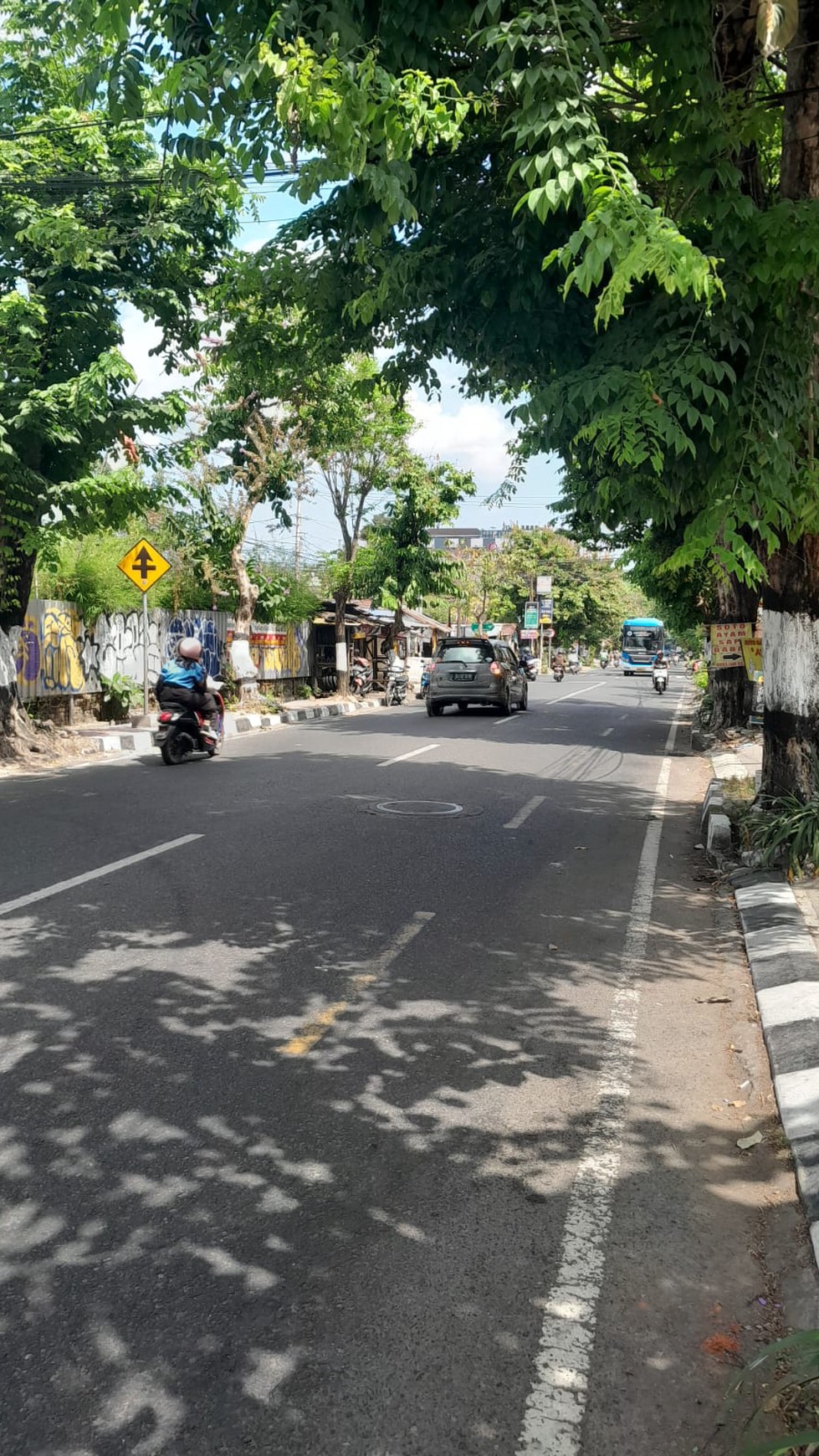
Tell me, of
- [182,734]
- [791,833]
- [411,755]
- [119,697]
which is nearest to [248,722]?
[119,697]

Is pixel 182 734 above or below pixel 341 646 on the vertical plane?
below

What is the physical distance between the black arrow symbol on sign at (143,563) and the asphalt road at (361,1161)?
11033 mm

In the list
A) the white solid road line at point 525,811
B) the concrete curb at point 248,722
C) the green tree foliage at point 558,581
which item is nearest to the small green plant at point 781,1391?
the white solid road line at point 525,811

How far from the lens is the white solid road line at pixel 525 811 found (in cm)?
1050

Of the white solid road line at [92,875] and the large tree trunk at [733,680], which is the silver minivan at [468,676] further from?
the white solid road line at [92,875]

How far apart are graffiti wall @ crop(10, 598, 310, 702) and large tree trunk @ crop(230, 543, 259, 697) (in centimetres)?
109

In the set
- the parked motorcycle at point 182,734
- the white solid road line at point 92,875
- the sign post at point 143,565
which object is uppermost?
the sign post at point 143,565

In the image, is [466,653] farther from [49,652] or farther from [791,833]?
[791,833]

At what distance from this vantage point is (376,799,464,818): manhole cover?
1080 centimetres

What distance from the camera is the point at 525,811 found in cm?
1137

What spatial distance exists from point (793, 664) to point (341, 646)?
25.7 metres

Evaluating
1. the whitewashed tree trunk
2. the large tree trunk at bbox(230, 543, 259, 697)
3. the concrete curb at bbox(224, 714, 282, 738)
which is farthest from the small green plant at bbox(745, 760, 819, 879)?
the large tree trunk at bbox(230, 543, 259, 697)

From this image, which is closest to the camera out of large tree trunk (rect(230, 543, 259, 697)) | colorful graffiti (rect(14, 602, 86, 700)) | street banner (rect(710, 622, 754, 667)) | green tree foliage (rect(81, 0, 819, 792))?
green tree foliage (rect(81, 0, 819, 792))

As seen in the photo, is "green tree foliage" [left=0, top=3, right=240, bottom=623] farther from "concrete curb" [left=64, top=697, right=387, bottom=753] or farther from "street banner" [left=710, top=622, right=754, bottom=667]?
"street banner" [left=710, top=622, right=754, bottom=667]
